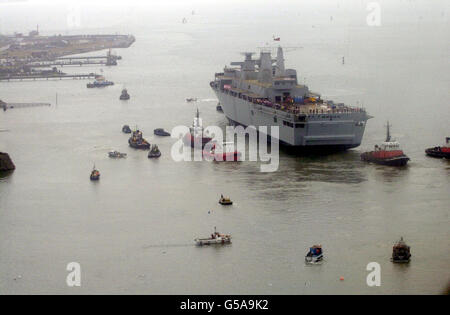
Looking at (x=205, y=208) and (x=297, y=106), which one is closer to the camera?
(x=205, y=208)

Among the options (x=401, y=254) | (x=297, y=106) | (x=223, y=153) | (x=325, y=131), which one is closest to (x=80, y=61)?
(x=297, y=106)

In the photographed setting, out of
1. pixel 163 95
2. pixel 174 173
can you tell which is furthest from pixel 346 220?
pixel 163 95

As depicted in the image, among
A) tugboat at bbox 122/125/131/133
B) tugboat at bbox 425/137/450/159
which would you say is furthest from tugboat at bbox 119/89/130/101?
tugboat at bbox 425/137/450/159

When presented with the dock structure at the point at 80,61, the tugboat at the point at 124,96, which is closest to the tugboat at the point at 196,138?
the tugboat at the point at 124,96

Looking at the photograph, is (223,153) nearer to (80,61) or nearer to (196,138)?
(196,138)

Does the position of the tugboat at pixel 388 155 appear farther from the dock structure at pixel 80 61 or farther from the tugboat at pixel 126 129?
the dock structure at pixel 80 61
